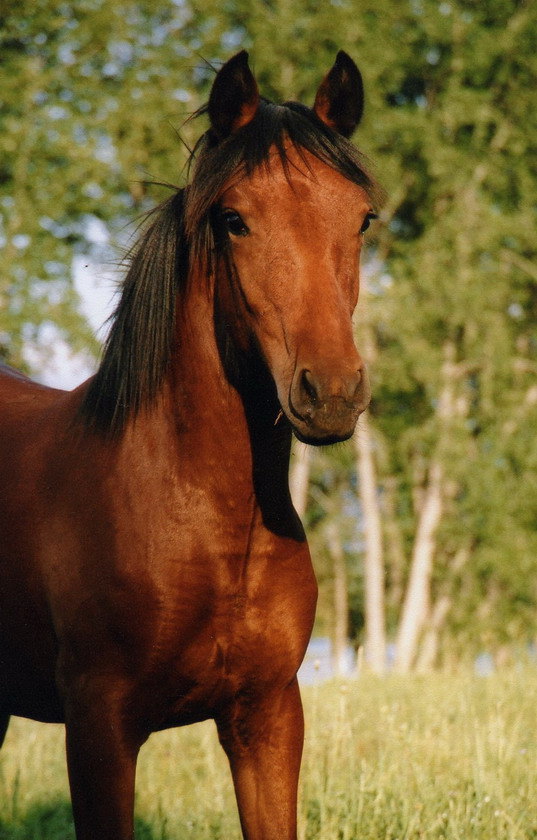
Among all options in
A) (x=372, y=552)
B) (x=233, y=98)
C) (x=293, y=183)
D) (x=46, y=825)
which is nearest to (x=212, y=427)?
(x=293, y=183)

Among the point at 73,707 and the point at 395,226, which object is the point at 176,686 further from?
the point at 395,226

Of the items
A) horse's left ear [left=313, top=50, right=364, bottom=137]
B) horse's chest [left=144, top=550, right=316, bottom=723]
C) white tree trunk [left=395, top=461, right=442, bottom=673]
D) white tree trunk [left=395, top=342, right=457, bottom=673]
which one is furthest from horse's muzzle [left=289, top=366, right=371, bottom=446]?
white tree trunk [left=395, top=461, right=442, bottom=673]

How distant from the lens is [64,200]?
18.1m

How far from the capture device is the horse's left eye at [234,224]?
2.74 metres

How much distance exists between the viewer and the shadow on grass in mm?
4289

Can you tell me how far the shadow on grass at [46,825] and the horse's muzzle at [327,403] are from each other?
2.35 meters

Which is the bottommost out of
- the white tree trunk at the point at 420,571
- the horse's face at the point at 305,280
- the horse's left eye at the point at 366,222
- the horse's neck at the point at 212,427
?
the white tree trunk at the point at 420,571

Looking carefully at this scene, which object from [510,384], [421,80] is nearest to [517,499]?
[510,384]

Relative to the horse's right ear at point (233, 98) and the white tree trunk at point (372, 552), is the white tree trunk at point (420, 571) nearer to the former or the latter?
the white tree trunk at point (372, 552)

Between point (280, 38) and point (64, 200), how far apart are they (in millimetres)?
4817

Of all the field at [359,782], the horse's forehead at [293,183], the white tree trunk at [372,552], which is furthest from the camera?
the white tree trunk at [372,552]

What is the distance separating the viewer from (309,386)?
243cm

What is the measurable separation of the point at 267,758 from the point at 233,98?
1.93 meters

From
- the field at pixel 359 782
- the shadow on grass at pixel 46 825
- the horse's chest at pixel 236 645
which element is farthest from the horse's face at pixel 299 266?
the shadow on grass at pixel 46 825
